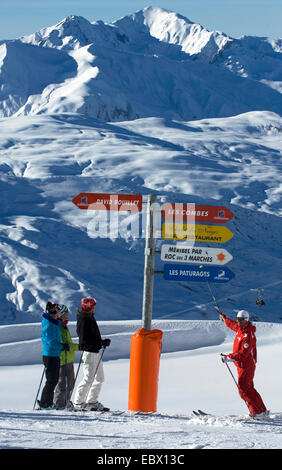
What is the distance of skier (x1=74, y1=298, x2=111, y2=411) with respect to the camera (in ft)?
28.0

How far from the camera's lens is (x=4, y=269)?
27672 mm

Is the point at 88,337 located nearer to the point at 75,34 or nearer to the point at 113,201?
the point at 113,201

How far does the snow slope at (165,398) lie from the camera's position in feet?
19.5

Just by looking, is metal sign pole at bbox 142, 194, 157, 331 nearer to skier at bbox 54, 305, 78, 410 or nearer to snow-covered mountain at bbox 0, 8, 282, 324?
skier at bbox 54, 305, 78, 410

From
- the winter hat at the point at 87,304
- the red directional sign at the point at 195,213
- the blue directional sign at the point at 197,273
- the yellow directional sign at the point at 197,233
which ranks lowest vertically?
the winter hat at the point at 87,304

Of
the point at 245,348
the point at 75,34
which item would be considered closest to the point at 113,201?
the point at 245,348

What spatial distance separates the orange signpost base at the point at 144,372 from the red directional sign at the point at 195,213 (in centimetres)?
136

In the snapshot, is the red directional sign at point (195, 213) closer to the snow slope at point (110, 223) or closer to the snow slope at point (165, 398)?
the snow slope at point (165, 398)

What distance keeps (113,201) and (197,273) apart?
1229 mm

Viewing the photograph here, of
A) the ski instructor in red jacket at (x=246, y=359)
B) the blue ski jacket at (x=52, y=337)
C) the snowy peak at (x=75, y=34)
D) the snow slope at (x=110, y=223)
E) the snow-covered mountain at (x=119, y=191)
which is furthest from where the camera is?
the snowy peak at (x=75, y=34)

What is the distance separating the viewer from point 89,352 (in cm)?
859

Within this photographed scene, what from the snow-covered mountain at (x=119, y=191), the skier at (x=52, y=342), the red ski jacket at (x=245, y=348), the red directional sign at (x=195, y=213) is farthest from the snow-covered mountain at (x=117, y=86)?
the red ski jacket at (x=245, y=348)

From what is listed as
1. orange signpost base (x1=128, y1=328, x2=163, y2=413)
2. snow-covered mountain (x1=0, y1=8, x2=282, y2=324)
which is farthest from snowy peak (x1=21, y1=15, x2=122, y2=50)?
orange signpost base (x1=128, y1=328, x2=163, y2=413)

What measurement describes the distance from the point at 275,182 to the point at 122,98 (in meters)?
57.7
